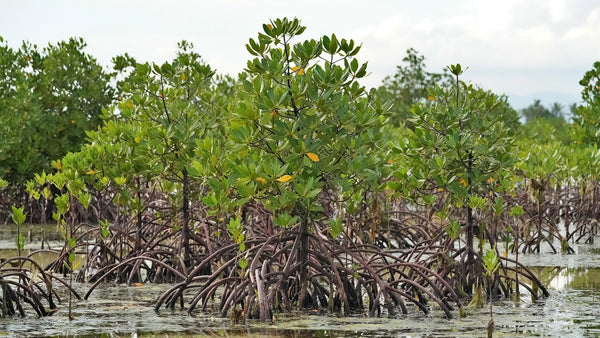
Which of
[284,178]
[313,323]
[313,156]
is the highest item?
[313,156]

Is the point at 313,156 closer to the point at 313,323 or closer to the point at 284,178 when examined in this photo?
the point at 284,178

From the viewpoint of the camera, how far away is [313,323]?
7.64m

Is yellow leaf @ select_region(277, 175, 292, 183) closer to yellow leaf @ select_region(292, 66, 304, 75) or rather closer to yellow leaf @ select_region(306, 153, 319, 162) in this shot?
yellow leaf @ select_region(306, 153, 319, 162)

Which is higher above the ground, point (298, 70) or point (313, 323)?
point (298, 70)

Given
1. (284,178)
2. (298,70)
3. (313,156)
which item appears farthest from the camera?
(298,70)

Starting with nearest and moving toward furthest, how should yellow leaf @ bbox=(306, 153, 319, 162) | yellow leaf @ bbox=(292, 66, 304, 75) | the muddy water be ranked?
the muddy water
yellow leaf @ bbox=(306, 153, 319, 162)
yellow leaf @ bbox=(292, 66, 304, 75)

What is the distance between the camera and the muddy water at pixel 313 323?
7.36 metres

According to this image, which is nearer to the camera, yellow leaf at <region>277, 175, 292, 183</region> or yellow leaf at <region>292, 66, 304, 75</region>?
yellow leaf at <region>277, 175, 292, 183</region>

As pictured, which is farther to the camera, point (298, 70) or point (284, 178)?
point (298, 70)

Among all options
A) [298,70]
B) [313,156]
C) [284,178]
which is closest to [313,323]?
[284,178]

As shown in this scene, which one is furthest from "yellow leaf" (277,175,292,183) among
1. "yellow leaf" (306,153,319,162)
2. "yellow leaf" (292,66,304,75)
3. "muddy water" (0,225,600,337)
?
"muddy water" (0,225,600,337)

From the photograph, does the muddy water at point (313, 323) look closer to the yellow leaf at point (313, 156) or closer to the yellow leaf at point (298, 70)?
the yellow leaf at point (313, 156)

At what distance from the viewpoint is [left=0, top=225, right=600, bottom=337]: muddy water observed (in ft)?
24.2

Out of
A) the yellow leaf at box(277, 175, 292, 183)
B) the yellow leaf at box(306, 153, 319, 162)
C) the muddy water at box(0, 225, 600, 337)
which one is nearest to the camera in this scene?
the muddy water at box(0, 225, 600, 337)
